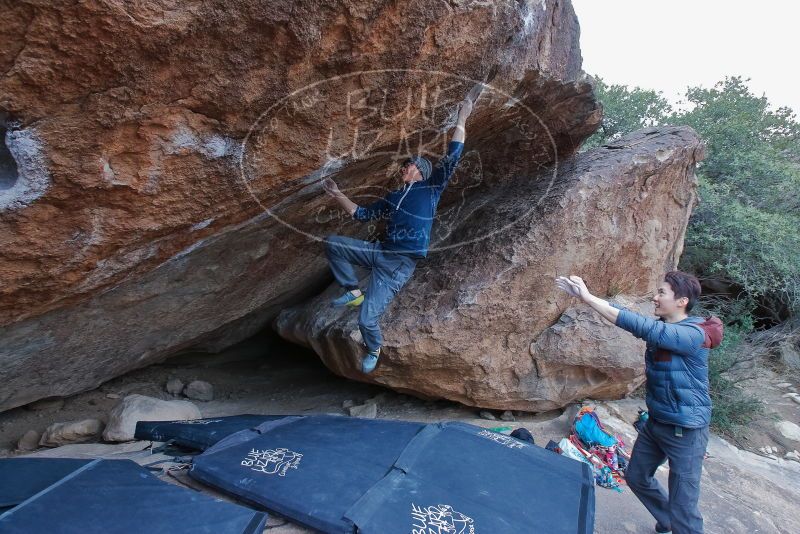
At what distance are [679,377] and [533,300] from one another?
5.41ft

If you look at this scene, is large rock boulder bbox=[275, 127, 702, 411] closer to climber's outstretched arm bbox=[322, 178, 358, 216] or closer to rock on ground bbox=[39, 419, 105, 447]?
climber's outstretched arm bbox=[322, 178, 358, 216]

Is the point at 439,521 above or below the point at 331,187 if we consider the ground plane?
below

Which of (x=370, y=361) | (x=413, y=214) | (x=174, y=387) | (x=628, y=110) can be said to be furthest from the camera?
(x=628, y=110)

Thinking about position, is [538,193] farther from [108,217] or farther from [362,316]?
[108,217]

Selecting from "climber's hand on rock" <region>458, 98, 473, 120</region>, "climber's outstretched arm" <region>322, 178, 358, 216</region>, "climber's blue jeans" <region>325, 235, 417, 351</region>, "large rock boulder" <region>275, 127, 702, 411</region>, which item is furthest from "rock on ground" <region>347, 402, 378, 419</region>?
"climber's hand on rock" <region>458, 98, 473, 120</region>

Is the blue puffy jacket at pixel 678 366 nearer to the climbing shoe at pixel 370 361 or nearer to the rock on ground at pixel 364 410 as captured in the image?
the climbing shoe at pixel 370 361

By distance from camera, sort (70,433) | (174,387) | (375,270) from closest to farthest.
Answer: (375,270)
(70,433)
(174,387)

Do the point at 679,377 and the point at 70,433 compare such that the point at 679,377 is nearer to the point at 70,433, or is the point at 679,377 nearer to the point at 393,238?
the point at 393,238

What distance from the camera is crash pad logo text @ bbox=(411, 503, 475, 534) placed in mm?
2025

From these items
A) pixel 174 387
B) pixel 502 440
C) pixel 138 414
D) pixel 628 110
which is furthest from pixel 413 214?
pixel 628 110

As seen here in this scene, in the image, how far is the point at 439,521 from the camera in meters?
2.07

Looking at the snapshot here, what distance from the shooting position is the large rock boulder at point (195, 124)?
178cm

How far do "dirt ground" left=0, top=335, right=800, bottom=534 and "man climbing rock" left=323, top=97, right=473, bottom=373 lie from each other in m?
1.45

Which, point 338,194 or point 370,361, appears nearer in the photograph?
point 338,194
